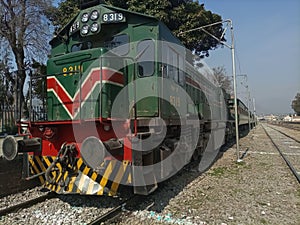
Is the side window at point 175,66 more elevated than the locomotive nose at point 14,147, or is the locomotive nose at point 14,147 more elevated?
the side window at point 175,66

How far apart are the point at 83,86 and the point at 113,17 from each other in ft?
5.15

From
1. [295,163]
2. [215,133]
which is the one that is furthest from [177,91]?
[295,163]

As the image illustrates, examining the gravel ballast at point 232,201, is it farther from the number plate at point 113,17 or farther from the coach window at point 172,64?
the number plate at point 113,17

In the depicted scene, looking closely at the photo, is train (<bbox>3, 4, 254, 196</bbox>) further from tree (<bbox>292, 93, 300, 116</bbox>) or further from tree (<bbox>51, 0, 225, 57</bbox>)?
tree (<bbox>292, 93, 300, 116</bbox>)

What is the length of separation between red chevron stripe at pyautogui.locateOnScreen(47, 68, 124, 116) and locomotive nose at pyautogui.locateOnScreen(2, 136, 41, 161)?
90cm

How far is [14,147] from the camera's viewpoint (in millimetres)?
4250

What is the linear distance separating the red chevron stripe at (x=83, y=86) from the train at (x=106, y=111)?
18 millimetres

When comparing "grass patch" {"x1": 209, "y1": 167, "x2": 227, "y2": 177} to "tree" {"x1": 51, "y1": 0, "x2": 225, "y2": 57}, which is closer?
"grass patch" {"x1": 209, "y1": 167, "x2": 227, "y2": 177}

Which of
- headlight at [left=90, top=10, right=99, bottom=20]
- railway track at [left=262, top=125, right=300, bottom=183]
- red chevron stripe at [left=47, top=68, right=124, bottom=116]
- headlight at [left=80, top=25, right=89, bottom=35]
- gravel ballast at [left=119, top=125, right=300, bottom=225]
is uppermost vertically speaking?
headlight at [left=90, top=10, right=99, bottom=20]

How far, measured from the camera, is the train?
4.23 m

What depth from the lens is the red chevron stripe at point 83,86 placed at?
4594mm

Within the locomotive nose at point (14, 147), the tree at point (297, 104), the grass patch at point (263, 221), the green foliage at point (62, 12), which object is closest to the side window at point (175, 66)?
the locomotive nose at point (14, 147)

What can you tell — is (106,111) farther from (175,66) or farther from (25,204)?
(175,66)

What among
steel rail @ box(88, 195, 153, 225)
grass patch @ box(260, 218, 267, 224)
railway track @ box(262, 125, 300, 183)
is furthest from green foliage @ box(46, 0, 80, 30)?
grass patch @ box(260, 218, 267, 224)
